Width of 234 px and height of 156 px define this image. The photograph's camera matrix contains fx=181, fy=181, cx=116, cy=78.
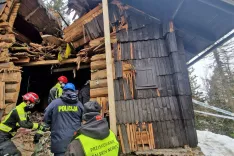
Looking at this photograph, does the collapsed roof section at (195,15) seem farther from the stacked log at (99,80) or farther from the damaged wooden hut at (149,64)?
the stacked log at (99,80)

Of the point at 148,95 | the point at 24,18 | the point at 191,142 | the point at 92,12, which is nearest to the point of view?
the point at 191,142

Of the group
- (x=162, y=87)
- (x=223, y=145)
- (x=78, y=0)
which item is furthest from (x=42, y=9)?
(x=223, y=145)

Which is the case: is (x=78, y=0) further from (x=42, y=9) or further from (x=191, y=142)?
(x=191, y=142)

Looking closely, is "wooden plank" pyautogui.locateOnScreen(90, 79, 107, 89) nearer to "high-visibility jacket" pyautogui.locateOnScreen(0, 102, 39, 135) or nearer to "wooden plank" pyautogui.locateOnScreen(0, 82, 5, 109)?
"high-visibility jacket" pyautogui.locateOnScreen(0, 102, 39, 135)

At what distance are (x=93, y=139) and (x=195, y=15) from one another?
5070 mm

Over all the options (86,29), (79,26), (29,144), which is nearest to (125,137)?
(29,144)

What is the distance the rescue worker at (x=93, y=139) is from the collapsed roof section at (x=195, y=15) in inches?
175

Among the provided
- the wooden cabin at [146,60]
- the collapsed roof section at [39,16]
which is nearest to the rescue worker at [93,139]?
the wooden cabin at [146,60]

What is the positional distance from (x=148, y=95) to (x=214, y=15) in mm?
3042

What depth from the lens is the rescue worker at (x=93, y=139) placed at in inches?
76.7

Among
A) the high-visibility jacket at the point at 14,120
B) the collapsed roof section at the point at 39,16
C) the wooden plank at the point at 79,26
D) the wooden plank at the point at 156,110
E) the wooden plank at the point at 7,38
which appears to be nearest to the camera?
the high-visibility jacket at the point at 14,120

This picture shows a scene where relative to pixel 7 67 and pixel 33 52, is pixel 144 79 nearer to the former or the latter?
pixel 33 52

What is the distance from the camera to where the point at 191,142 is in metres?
4.78

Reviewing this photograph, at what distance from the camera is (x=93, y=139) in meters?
2.02
